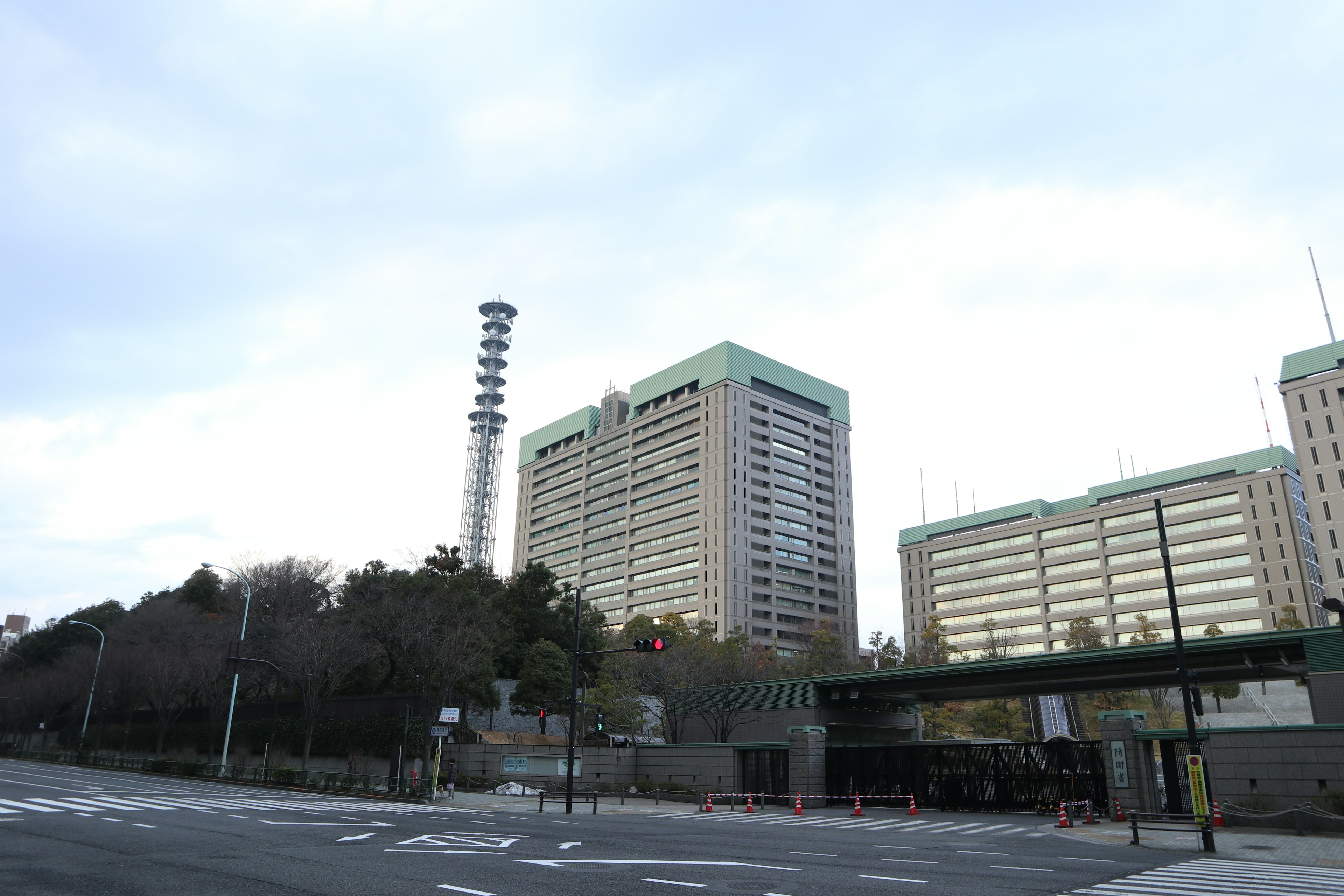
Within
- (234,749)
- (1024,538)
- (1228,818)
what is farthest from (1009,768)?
(1024,538)

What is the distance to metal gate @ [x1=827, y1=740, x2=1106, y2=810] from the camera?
3706 cm

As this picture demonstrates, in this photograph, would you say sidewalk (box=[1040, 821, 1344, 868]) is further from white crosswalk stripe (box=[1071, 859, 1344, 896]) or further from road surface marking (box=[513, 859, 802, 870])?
road surface marking (box=[513, 859, 802, 870])

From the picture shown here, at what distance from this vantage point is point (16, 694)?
261ft

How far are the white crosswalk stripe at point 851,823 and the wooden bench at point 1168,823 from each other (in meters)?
3.65

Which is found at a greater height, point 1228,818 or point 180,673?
point 180,673

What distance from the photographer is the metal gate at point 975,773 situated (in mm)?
37062

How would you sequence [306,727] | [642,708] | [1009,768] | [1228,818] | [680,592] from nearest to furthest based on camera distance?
1. [1228,818]
2. [1009,768]
3. [306,727]
4. [642,708]
5. [680,592]

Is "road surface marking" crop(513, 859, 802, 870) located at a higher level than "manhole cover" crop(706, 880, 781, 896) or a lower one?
lower

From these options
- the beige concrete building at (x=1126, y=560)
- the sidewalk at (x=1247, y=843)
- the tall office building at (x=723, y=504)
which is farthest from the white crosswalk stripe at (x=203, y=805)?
the beige concrete building at (x=1126, y=560)

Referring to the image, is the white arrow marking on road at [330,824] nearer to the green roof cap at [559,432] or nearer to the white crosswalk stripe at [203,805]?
the white crosswalk stripe at [203,805]

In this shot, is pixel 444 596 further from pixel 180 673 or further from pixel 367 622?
pixel 180 673

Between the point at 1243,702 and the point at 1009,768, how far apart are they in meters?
51.8

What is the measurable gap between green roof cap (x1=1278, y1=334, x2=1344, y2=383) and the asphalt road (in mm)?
92824

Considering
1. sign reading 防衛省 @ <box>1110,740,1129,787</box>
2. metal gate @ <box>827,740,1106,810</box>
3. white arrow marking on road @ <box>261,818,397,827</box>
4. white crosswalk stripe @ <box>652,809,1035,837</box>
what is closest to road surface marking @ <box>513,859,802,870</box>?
white arrow marking on road @ <box>261,818,397,827</box>
